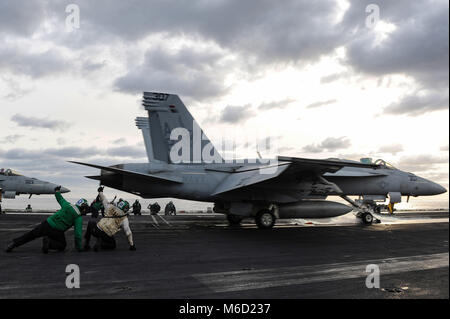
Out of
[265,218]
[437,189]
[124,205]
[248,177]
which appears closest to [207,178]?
[248,177]

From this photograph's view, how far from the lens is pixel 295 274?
602 cm

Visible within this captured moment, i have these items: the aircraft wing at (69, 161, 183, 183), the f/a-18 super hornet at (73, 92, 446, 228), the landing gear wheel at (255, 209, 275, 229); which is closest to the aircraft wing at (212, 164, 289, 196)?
the f/a-18 super hornet at (73, 92, 446, 228)

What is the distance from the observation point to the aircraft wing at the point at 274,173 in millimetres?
11276

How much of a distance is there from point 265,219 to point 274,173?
2.78 meters

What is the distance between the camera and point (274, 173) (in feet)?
40.0

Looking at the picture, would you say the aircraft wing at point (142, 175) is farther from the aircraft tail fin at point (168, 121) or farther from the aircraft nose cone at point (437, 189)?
the aircraft nose cone at point (437, 189)

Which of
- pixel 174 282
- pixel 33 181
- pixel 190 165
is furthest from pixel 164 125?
pixel 33 181

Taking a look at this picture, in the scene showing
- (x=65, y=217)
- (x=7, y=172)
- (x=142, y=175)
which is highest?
(x=7, y=172)

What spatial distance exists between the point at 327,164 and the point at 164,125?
7.70 meters

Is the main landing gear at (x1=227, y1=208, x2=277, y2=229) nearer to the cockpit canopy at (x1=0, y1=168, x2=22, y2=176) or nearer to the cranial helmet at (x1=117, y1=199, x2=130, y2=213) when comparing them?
the cranial helmet at (x1=117, y1=199, x2=130, y2=213)

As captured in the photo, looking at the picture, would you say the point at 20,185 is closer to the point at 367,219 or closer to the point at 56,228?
the point at 56,228

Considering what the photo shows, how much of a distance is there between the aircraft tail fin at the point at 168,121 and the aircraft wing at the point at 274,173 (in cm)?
179
